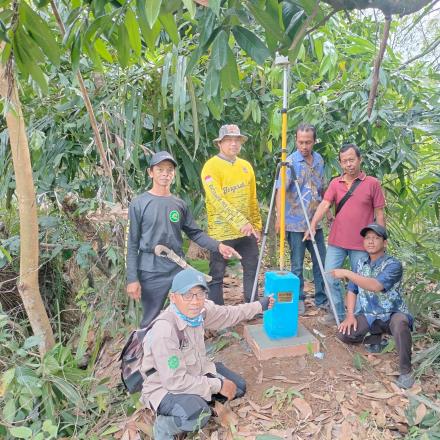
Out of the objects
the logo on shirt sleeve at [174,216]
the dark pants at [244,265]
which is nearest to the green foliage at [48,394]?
the dark pants at [244,265]

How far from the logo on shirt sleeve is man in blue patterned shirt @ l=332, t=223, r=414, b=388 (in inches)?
45.9

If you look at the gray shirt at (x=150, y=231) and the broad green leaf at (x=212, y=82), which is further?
the gray shirt at (x=150, y=231)

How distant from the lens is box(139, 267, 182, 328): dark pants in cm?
311

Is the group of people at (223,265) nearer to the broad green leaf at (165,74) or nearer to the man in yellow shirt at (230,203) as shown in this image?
the man in yellow shirt at (230,203)

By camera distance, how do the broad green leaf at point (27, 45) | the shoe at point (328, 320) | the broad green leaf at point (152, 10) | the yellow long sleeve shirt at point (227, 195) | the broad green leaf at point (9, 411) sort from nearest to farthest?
the broad green leaf at point (152, 10)
the broad green leaf at point (27, 45)
the broad green leaf at point (9, 411)
the yellow long sleeve shirt at point (227, 195)
the shoe at point (328, 320)

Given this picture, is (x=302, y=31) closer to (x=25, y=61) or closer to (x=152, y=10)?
(x=152, y=10)

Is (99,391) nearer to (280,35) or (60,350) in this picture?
(60,350)

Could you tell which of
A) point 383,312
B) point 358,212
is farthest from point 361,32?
point 383,312

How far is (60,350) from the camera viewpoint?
3338 millimetres

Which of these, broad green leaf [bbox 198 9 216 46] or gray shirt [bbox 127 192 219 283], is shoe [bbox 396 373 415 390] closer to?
gray shirt [bbox 127 192 219 283]

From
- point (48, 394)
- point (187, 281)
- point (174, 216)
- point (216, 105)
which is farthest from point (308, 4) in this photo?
point (48, 394)

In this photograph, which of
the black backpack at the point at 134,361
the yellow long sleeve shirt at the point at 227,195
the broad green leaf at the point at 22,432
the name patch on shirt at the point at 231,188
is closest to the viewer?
the broad green leaf at the point at 22,432

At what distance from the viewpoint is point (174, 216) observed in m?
3.12

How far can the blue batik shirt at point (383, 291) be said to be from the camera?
299 centimetres
